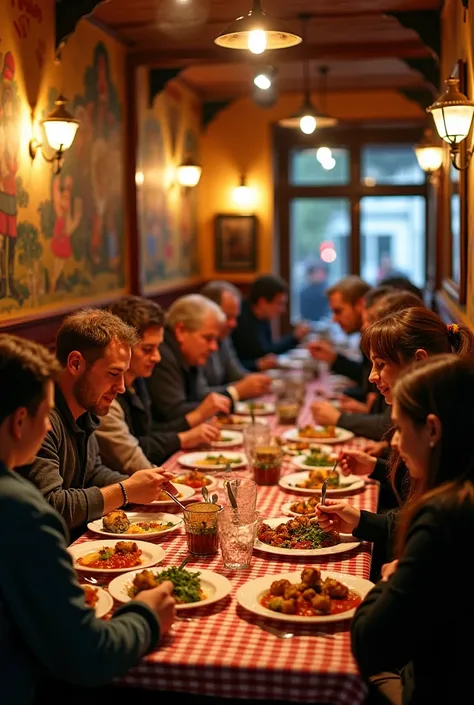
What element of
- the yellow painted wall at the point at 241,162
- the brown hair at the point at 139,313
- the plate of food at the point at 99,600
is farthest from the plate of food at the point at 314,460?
the yellow painted wall at the point at 241,162

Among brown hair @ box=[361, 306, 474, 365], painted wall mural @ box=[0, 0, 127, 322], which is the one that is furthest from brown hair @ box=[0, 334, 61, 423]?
painted wall mural @ box=[0, 0, 127, 322]

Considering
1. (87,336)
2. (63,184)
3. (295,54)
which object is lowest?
(87,336)

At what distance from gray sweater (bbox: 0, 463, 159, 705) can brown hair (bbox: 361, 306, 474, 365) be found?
1242mm

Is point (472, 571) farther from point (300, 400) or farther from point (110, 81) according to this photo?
point (110, 81)

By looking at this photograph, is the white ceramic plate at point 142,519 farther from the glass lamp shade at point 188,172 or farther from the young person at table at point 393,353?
the glass lamp shade at point 188,172

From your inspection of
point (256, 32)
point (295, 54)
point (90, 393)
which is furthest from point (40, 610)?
point (295, 54)

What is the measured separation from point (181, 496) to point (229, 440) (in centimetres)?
108

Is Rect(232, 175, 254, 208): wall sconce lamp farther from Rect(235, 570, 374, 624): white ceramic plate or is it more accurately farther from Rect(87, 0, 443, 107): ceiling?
Rect(235, 570, 374, 624): white ceramic plate

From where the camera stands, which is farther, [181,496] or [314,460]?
[314,460]

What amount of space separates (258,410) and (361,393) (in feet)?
3.31

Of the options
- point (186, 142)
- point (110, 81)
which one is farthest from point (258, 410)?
point (186, 142)

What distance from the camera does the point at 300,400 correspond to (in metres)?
5.21

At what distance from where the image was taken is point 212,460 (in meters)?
3.82

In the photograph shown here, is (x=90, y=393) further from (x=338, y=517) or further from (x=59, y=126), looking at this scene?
(x=59, y=126)
